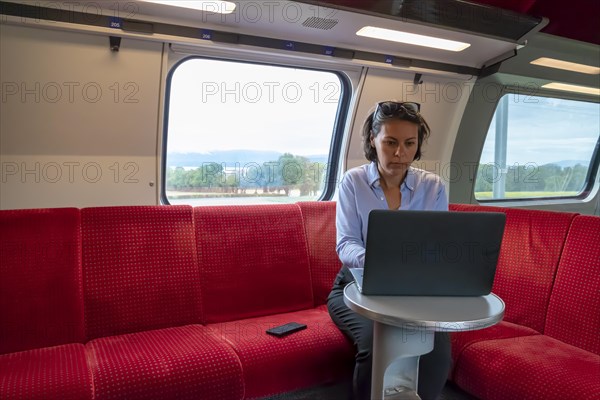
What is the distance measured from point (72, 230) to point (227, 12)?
168 cm

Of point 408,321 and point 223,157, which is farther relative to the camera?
point 223,157

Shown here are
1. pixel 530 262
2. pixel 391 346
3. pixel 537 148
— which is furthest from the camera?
pixel 537 148

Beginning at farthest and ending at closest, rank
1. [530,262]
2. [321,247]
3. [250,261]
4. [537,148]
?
[537,148] → [321,247] → [250,261] → [530,262]

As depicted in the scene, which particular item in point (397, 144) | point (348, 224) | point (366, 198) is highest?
point (397, 144)

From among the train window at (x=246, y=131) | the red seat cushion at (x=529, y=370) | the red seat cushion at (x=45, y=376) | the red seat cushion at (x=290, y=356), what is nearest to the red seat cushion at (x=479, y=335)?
the red seat cushion at (x=529, y=370)

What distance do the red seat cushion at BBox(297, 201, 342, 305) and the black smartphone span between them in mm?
600

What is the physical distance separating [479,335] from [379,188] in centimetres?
102

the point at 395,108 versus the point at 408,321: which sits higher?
the point at 395,108

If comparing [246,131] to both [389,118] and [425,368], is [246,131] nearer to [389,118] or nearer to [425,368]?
[389,118]

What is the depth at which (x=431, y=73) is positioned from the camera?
164 inches

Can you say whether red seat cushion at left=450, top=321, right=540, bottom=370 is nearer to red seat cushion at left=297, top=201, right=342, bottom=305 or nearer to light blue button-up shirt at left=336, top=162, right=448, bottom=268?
light blue button-up shirt at left=336, top=162, right=448, bottom=268

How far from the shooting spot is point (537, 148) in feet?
19.4

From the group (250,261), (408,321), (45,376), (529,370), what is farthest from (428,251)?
(45,376)

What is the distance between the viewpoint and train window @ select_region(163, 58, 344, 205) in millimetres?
3732
